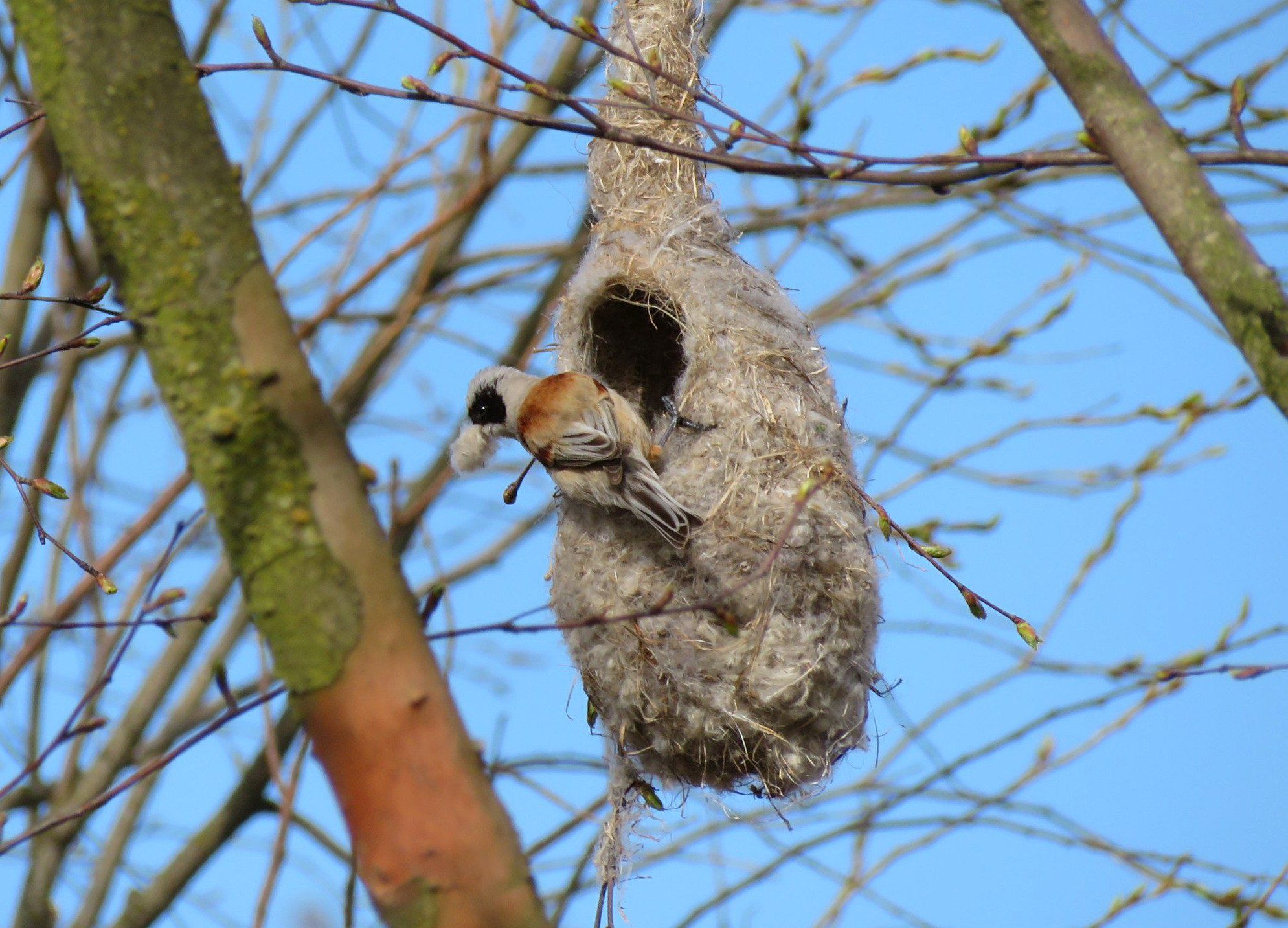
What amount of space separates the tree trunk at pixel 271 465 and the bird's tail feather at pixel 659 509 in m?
1.27

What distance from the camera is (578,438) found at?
288 centimetres

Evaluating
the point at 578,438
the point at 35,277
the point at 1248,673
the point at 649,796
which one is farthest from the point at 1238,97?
the point at 35,277

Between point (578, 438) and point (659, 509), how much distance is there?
1.00 ft

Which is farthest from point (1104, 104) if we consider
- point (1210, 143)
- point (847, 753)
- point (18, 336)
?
point (18, 336)

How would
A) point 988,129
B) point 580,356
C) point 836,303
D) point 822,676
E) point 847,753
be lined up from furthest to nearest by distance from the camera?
point 836,303 → point 988,129 → point 580,356 → point 847,753 → point 822,676

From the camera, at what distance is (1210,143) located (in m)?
3.64

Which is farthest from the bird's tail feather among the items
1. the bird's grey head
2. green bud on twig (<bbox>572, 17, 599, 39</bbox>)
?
green bud on twig (<bbox>572, 17, 599, 39</bbox>)

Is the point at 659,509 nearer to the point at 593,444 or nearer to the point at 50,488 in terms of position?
the point at 593,444

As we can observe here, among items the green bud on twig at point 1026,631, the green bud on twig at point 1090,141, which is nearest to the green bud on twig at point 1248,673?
the green bud on twig at point 1026,631

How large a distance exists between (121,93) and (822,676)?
188 cm

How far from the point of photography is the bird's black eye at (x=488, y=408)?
132 inches

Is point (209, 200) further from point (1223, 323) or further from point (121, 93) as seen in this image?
point (1223, 323)

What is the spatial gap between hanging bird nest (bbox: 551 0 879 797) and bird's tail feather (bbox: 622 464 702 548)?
48 mm

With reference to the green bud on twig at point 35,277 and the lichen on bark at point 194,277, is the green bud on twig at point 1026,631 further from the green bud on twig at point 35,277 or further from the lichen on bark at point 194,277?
the green bud on twig at point 35,277
